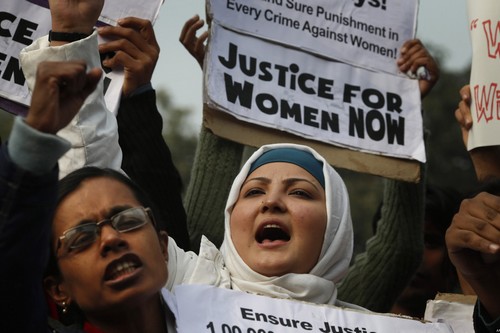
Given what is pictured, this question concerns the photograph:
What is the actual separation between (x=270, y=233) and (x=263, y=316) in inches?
20.7

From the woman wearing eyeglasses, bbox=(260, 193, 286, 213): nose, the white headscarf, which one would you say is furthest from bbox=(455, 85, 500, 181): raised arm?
the woman wearing eyeglasses

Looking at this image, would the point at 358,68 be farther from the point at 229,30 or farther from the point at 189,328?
the point at 189,328

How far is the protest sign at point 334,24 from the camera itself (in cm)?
579

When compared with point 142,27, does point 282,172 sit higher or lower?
lower

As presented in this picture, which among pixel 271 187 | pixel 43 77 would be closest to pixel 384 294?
pixel 271 187

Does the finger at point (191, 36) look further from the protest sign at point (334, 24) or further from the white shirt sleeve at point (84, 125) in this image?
the white shirt sleeve at point (84, 125)

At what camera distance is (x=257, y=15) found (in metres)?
5.82

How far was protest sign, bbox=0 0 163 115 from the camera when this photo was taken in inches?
207

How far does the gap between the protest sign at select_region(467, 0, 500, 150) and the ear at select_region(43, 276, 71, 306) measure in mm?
1898

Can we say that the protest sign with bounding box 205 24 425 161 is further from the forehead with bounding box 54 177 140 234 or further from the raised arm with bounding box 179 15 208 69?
the forehead with bounding box 54 177 140 234

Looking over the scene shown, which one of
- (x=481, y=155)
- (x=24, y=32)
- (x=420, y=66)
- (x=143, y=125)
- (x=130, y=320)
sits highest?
(x=420, y=66)

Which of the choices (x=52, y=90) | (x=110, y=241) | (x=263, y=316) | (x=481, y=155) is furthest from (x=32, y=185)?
(x=481, y=155)

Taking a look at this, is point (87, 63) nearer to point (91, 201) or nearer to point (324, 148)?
point (91, 201)

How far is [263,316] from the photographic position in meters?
4.30
